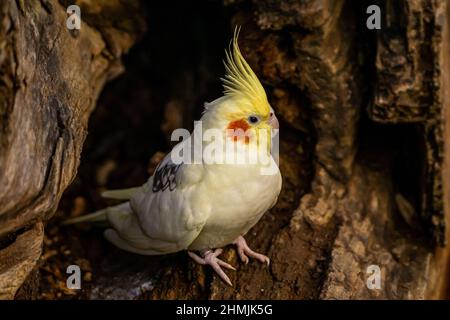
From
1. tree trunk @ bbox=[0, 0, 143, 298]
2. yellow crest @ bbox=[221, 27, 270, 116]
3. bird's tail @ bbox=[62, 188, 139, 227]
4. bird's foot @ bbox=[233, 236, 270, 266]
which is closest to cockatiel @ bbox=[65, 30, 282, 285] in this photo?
yellow crest @ bbox=[221, 27, 270, 116]

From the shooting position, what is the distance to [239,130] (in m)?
2.56

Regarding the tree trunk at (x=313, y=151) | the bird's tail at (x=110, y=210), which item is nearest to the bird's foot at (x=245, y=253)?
the tree trunk at (x=313, y=151)

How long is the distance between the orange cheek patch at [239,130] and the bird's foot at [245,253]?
0.64 m

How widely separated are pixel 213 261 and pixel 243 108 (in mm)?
814

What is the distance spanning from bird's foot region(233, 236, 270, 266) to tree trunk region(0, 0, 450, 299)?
1.9 inches

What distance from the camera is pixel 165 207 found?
2711 mm

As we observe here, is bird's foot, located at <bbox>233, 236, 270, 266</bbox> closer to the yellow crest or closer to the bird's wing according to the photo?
the bird's wing

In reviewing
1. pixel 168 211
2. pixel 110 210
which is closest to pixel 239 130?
pixel 168 211

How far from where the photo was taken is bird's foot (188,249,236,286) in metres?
2.89

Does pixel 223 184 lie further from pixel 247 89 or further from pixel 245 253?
pixel 245 253

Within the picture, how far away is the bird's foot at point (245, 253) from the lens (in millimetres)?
2973
